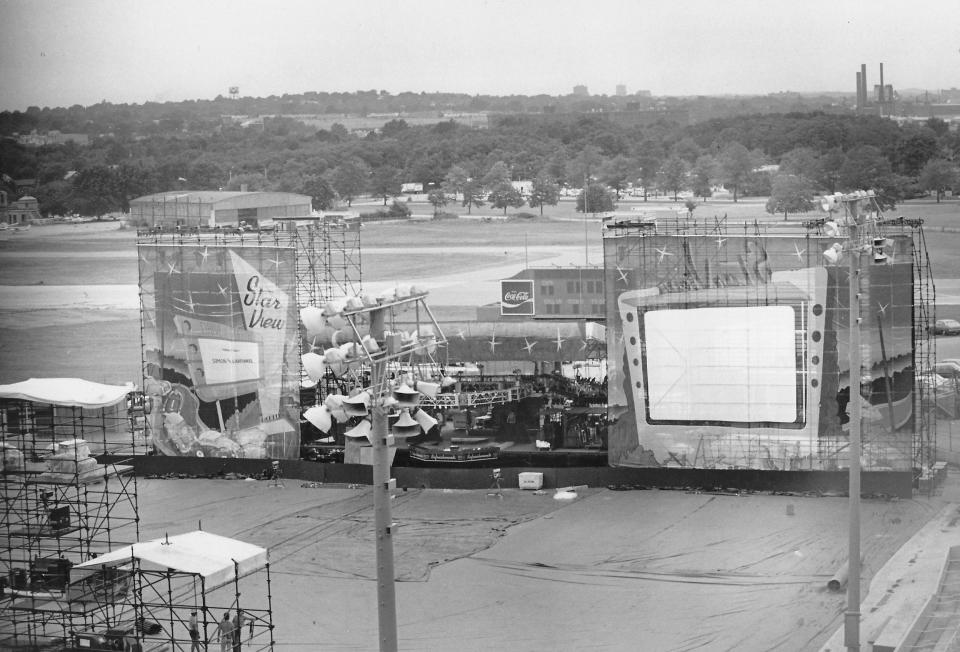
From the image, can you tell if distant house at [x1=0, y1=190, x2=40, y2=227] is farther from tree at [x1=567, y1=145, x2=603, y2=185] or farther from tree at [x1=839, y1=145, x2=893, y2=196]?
tree at [x1=839, y1=145, x2=893, y2=196]

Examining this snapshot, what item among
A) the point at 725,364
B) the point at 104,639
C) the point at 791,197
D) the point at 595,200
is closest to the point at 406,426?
the point at 104,639

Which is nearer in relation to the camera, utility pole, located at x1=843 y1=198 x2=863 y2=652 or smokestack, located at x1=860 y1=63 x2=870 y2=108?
utility pole, located at x1=843 y1=198 x2=863 y2=652

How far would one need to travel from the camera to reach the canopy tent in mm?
13031

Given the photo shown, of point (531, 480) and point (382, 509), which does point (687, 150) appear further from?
point (382, 509)

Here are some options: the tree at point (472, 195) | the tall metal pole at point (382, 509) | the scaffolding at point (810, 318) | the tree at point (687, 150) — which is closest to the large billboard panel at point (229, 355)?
the scaffolding at point (810, 318)

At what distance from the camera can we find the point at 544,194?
194 ft

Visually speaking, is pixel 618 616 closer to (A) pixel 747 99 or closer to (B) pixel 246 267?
(B) pixel 246 267

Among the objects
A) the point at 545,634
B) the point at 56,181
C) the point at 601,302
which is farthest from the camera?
the point at 56,181

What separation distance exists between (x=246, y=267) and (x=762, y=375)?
29.9ft

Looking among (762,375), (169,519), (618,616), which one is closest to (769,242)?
(762,375)

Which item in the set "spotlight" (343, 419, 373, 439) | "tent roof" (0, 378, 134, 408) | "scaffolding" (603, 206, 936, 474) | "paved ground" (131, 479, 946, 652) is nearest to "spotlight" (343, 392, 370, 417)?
"spotlight" (343, 419, 373, 439)

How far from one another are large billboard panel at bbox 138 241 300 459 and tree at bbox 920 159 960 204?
82.0 feet

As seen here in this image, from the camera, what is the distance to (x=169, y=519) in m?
21.4

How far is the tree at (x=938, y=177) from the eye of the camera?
143ft
